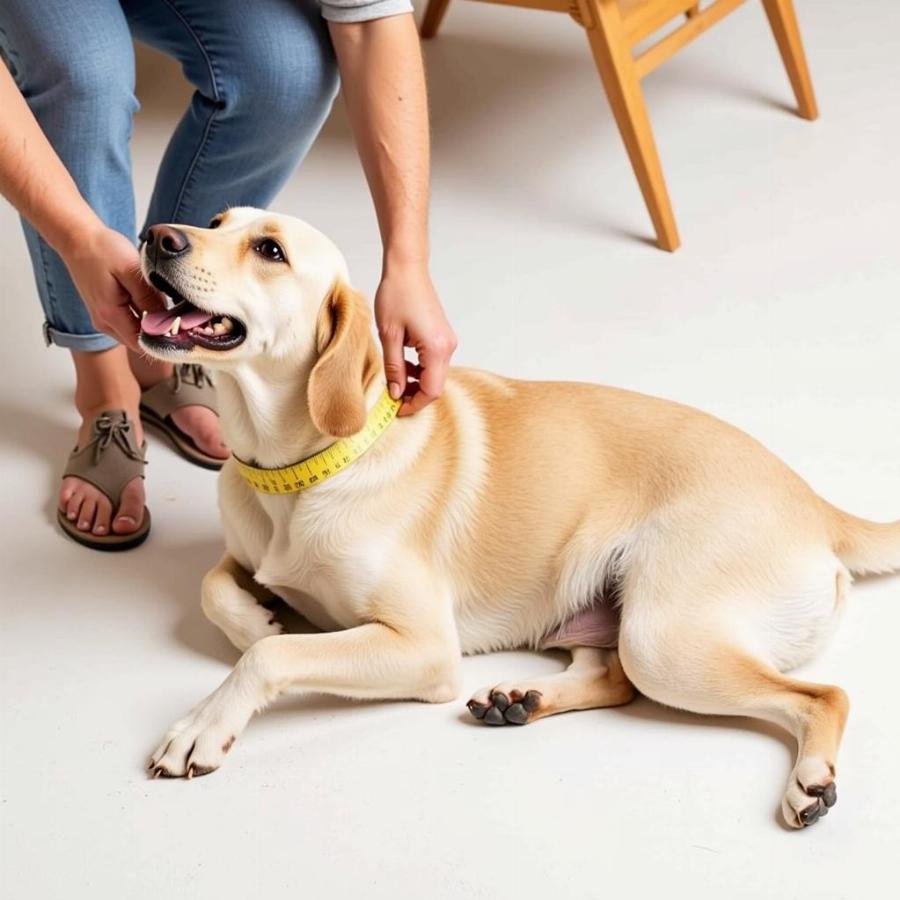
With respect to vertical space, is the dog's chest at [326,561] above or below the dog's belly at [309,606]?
above

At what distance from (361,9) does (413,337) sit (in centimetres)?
56

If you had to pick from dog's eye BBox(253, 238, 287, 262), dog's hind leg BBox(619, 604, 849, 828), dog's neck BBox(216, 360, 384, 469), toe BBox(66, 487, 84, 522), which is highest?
dog's eye BBox(253, 238, 287, 262)

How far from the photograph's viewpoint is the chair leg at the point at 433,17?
148 inches

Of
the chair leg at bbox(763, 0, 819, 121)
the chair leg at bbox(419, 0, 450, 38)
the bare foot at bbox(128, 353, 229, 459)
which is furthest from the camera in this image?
the chair leg at bbox(419, 0, 450, 38)

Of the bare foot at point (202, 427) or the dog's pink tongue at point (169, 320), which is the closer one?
the dog's pink tongue at point (169, 320)

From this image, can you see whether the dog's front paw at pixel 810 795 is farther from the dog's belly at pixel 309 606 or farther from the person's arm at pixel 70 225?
the person's arm at pixel 70 225

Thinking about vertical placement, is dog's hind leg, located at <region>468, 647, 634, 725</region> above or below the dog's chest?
below

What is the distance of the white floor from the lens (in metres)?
1.50

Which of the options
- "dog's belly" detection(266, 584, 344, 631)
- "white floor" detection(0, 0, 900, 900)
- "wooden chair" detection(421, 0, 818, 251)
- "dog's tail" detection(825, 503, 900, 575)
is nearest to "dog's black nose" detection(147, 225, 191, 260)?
"dog's belly" detection(266, 584, 344, 631)

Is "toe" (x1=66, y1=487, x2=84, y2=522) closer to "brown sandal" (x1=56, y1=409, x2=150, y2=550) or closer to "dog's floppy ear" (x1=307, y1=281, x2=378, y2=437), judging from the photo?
"brown sandal" (x1=56, y1=409, x2=150, y2=550)

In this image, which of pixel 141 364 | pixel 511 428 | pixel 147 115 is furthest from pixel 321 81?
pixel 147 115

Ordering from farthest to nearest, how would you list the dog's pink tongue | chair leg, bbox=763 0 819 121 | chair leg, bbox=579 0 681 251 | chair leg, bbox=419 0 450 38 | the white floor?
chair leg, bbox=419 0 450 38 → chair leg, bbox=763 0 819 121 → chair leg, bbox=579 0 681 251 → the dog's pink tongue → the white floor

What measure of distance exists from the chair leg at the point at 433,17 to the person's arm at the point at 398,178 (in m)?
1.83

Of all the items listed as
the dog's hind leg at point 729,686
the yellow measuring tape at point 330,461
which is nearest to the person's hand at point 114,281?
the yellow measuring tape at point 330,461
